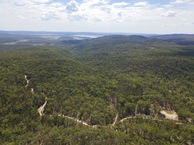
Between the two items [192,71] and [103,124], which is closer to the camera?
[103,124]

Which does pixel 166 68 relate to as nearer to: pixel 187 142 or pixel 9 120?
pixel 187 142

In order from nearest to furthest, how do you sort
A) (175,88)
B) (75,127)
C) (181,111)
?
(75,127), (181,111), (175,88)

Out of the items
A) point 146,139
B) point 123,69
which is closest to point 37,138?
point 146,139

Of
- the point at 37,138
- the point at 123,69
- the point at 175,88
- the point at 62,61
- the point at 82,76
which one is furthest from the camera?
the point at 123,69

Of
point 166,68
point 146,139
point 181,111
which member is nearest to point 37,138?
point 146,139

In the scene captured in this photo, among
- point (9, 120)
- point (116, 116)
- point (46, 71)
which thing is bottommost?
point (116, 116)

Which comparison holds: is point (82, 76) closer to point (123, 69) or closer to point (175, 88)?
point (123, 69)

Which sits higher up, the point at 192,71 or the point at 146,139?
the point at 192,71
